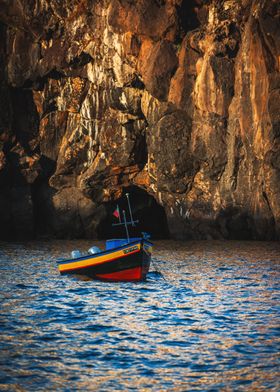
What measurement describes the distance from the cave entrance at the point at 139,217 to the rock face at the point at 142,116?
222 millimetres

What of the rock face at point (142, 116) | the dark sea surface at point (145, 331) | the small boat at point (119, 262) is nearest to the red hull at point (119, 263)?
the small boat at point (119, 262)

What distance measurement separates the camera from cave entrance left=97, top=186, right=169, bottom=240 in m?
71.1

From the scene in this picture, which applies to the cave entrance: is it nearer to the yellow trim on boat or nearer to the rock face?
the rock face

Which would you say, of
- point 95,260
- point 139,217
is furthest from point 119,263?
point 139,217

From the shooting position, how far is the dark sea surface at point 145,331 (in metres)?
16.2

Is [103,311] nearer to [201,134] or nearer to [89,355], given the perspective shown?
[89,355]

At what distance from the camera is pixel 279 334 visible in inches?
811

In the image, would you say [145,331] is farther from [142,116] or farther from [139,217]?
[139,217]

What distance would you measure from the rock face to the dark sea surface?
18.2 meters

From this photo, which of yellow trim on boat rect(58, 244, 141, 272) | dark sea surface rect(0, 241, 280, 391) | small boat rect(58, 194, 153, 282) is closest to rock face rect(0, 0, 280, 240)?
dark sea surface rect(0, 241, 280, 391)

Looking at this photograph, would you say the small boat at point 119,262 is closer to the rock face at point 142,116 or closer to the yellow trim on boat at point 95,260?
the yellow trim on boat at point 95,260

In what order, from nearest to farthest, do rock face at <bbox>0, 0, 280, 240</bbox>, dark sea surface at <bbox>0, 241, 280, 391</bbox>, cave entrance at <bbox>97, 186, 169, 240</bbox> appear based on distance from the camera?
dark sea surface at <bbox>0, 241, 280, 391</bbox> < rock face at <bbox>0, 0, 280, 240</bbox> < cave entrance at <bbox>97, 186, 169, 240</bbox>

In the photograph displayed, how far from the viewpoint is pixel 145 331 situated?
2166 centimetres

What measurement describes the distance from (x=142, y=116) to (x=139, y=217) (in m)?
14.0
